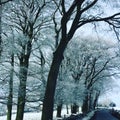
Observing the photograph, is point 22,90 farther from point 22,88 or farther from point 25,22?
point 25,22

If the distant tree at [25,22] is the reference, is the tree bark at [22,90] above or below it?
below

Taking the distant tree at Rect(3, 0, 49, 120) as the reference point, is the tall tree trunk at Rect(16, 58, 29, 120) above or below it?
below

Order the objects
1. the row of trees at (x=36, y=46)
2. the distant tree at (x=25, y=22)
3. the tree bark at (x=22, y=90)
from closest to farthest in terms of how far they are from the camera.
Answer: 1. the row of trees at (x=36, y=46)
2. the tree bark at (x=22, y=90)
3. the distant tree at (x=25, y=22)

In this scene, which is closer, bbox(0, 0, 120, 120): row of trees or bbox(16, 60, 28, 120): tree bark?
bbox(0, 0, 120, 120): row of trees

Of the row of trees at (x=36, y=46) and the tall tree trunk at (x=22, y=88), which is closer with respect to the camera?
the row of trees at (x=36, y=46)

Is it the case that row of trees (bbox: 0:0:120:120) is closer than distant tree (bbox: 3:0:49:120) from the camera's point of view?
Yes

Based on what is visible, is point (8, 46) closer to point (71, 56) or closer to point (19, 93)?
point (19, 93)

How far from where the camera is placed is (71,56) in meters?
53.3

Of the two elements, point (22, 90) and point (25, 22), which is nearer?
point (22, 90)

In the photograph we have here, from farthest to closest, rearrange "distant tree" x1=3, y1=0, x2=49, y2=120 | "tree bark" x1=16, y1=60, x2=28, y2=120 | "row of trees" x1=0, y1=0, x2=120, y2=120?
"distant tree" x1=3, y1=0, x2=49, y2=120 → "tree bark" x1=16, y1=60, x2=28, y2=120 → "row of trees" x1=0, y1=0, x2=120, y2=120

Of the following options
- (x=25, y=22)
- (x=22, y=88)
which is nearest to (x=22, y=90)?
(x=22, y=88)

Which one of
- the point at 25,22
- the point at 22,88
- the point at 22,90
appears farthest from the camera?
the point at 25,22

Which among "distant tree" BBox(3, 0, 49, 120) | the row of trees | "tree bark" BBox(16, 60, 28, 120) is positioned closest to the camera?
the row of trees

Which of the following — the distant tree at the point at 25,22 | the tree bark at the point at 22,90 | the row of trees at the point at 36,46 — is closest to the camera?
the row of trees at the point at 36,46
